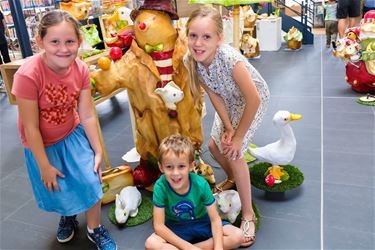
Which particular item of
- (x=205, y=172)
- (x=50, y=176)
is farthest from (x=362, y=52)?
(x=50, y=176)

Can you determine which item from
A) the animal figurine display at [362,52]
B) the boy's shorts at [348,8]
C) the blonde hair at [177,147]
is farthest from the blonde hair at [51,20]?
the boy's shorts at [348,8]

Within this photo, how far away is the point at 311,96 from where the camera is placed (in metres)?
3.32

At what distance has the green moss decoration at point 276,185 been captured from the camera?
1.87 m

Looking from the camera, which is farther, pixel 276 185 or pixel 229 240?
pixel 276 185

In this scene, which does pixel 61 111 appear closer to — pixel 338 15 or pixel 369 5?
pixel 338 15

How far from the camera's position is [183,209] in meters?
1.44

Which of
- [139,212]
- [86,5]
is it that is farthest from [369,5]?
[139,212]

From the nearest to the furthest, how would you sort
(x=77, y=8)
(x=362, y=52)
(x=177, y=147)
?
(x=177, y=147)
(x=77, y=8)
(x=362, y=52)

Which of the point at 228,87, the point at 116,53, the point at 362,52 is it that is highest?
the point at 116,53

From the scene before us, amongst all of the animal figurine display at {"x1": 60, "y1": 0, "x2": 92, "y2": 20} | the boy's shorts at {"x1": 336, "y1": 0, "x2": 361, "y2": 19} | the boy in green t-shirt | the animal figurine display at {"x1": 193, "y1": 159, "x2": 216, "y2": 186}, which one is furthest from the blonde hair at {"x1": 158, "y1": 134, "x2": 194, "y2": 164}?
the boy's shorts at {"x1": 336, "y1": 0, "x2": 361, "y2": 19}

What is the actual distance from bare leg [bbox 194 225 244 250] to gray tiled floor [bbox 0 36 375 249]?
0.13m

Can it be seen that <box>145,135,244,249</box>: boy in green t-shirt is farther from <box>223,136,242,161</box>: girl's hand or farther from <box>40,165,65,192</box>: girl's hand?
<box>40,165,65,192</box>: girl's hand

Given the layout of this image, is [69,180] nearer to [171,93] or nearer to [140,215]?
[140,215]

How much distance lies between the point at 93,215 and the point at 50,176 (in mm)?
295
